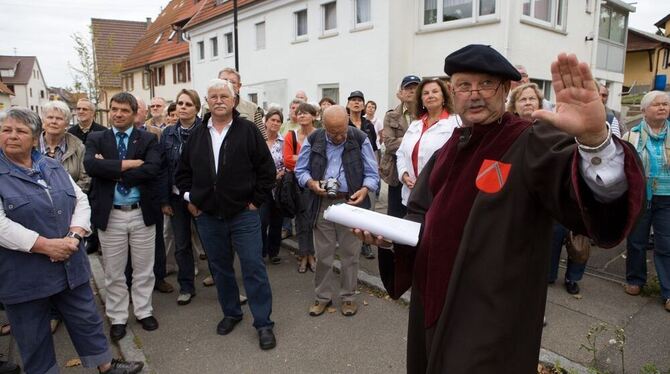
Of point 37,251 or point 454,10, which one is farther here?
point 454,10

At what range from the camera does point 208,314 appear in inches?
170

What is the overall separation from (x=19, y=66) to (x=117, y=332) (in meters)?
76.2

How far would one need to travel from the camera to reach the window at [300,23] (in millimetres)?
17044

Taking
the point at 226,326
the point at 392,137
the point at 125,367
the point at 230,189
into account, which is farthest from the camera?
the point at 392,137

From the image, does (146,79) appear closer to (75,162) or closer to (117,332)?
(75,162)

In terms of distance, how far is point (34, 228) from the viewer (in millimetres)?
2758

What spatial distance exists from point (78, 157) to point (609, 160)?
453cm

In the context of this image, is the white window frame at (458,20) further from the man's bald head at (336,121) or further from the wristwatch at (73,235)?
the wristwatch at (73,235)

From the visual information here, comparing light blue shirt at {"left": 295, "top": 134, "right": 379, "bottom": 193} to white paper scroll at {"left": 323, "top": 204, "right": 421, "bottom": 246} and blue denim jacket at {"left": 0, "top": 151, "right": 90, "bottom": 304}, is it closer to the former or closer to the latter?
blue denim jacket at {"left": 0, "top": 151, "right": 90, "bottom": 304}

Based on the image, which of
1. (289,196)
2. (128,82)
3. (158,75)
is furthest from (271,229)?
(128,82)

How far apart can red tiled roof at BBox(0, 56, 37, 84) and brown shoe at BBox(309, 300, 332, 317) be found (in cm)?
7250

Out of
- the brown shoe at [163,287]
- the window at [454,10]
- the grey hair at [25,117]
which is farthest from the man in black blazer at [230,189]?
the window at [454,10]

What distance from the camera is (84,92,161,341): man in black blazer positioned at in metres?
3.77

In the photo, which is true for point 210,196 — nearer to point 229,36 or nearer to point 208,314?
point 208,314
